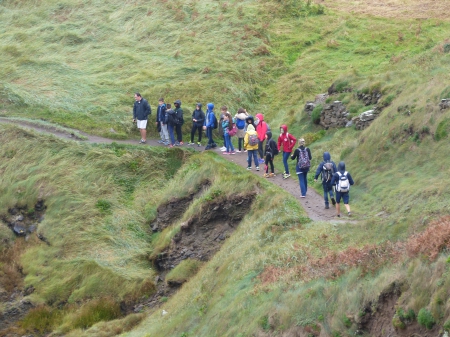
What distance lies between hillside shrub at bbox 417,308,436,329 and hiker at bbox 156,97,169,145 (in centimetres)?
2083

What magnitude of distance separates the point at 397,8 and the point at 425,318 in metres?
37.1

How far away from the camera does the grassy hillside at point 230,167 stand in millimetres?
15922

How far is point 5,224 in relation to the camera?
1133 inches

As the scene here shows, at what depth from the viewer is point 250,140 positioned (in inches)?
1093

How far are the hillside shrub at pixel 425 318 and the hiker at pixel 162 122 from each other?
2083cm

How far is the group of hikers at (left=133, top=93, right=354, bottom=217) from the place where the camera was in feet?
79.2

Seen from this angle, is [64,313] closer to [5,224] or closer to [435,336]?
[5,224]

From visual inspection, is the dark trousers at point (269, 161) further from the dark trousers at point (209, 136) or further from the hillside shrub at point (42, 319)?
the hillside shrub at point (42, 319)

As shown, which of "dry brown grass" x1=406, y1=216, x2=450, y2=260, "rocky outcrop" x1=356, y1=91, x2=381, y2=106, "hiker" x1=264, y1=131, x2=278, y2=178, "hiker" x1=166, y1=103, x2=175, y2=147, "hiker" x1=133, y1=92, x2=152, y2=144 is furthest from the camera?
"hiker" x1=133, y1=92, x2=152, y2=144

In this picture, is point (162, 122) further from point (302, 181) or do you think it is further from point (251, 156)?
point (302, 181)

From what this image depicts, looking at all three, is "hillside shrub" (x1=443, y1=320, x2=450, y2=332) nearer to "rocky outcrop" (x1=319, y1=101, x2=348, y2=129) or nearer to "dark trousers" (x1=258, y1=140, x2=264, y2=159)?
"dark trousers" (x1=258, y1=140, x2=264, y2=159)

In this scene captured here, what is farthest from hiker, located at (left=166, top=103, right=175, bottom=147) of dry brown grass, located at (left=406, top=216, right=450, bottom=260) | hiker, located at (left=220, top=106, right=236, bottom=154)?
dry brown grass, located at (left=406, top=216, right=450, bottom=260)

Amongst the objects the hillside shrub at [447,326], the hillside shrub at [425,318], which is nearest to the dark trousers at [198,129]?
the hillside shrub at [425,318]

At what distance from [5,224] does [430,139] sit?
16.5 meters
